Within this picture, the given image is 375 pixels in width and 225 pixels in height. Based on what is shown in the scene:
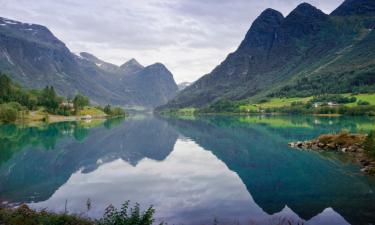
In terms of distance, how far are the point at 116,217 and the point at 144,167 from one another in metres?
34.8

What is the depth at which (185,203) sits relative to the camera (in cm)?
3131

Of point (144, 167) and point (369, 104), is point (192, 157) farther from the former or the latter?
point (369, 104)

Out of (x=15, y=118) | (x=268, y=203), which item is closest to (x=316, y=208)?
(x=268, y=203)

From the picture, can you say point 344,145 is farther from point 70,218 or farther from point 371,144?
point 70,218

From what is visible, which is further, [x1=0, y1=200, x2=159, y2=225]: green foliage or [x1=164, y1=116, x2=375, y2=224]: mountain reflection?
[x1=164, y1=116, x2=375, y2=224]: mountain reflection

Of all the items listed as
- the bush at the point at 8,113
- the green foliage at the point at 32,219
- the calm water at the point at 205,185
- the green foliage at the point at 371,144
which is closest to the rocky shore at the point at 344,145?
the green foliage at the point at 371,144

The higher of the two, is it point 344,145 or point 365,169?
point 344,145

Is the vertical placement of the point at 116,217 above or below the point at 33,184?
above

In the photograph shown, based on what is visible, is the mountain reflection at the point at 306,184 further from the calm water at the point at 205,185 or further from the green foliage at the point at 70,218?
the green foliage at the point at 70,218

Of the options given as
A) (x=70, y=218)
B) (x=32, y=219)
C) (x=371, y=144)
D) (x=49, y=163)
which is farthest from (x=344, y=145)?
(x=32, y=219)

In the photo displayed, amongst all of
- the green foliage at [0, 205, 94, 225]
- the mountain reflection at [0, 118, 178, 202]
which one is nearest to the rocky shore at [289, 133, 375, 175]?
the mountain reflection at [0, 118, 178, 202]

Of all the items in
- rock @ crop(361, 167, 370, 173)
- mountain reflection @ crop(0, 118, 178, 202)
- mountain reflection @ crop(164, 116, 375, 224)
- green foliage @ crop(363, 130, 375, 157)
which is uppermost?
green foliage @ crop(363, 130, 375, 157)

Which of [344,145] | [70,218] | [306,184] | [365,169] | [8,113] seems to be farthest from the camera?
[8,113]

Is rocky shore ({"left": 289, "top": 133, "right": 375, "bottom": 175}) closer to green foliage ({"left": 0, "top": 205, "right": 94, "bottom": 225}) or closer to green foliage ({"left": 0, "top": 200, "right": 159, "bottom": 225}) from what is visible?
green foliage ({"left": 0, "top": 200, "right": 159, "bottom": 225})
